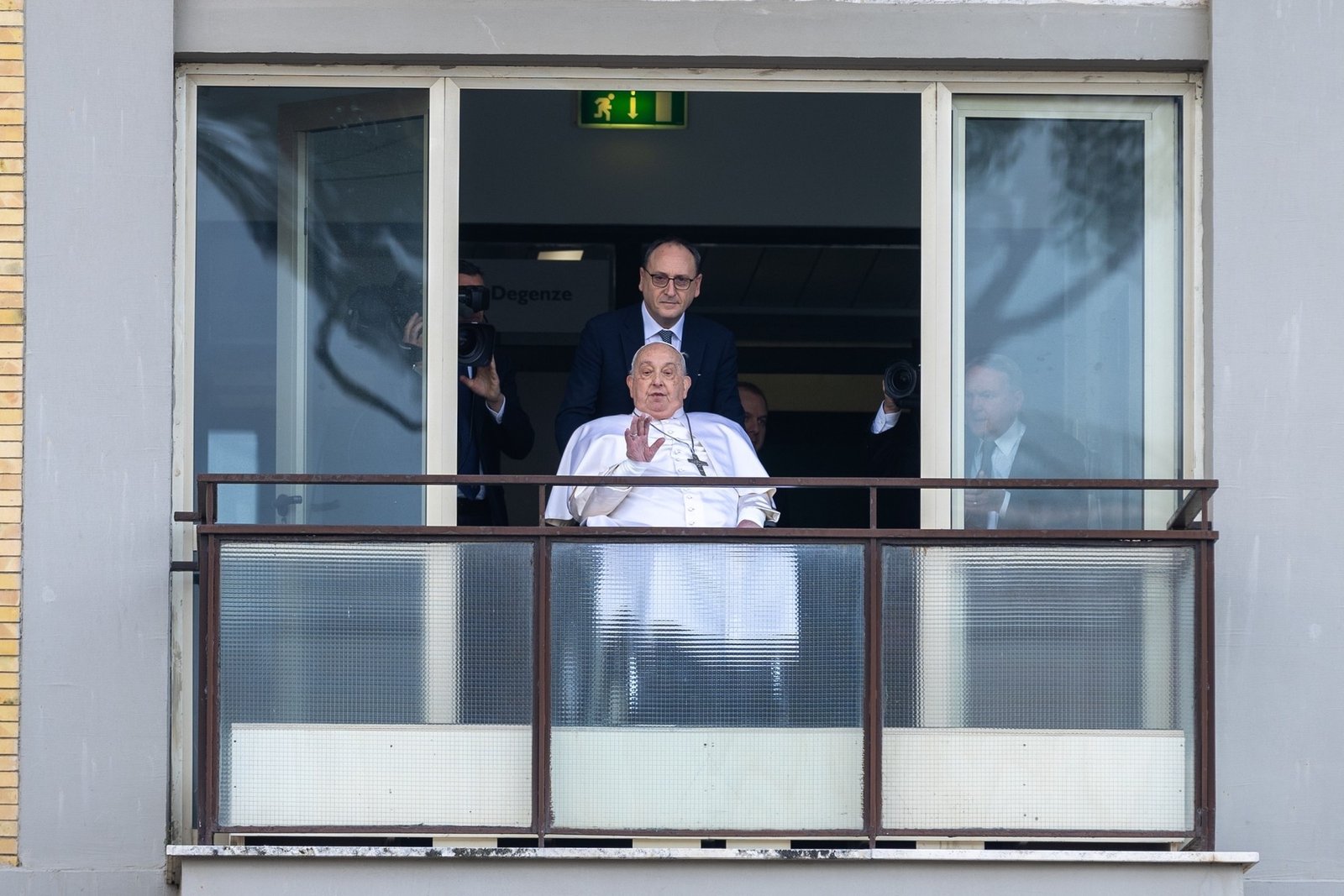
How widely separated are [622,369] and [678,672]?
134cm

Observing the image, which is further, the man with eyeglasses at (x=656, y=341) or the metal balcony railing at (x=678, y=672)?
the man with eyeglasses at (x=656, y=341)

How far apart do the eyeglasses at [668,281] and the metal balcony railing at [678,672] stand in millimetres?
1179

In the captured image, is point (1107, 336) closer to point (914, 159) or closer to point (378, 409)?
point (378, 409)

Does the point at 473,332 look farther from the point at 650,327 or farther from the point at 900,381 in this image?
the point at 900,381

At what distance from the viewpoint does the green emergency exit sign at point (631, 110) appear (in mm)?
10828

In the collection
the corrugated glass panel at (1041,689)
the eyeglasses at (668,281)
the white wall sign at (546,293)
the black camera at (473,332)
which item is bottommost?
the corrugated glass panel at (1041,689)

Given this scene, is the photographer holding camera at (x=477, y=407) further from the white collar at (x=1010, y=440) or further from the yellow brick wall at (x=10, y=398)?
the white collar at (x=1010, y=440)

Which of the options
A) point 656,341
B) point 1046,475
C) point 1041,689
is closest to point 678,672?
point 1041,689

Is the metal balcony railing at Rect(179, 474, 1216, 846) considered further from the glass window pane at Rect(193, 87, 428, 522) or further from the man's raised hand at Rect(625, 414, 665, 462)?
the glass window pane at Rect(193, 87, 428, 522)

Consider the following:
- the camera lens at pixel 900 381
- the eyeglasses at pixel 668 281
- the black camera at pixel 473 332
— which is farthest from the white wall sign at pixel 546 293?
the camera lens at pixel 900 381

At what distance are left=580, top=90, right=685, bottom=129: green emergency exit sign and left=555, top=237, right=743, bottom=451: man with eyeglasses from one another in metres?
3.41

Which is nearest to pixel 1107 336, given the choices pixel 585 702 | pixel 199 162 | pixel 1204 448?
pixel 1204 448

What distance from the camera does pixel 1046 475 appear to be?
7277 mm

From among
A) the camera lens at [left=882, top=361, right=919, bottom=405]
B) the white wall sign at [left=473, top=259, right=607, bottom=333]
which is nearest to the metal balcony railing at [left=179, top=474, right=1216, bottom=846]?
the camera lens at [left=882, top=361, right=919, bottom=405]
